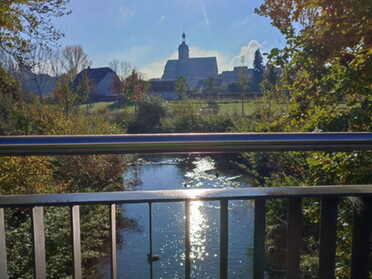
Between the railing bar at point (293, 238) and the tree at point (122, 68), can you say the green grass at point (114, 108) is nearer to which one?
the tree at point (122, 68)

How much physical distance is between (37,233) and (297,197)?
97cm

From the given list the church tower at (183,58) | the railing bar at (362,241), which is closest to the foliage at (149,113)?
the railing bar at (362,241)

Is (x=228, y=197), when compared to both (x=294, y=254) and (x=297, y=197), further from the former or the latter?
(x=294, y=254)

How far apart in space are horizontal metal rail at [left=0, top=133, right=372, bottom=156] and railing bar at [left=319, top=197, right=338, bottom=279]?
280mm

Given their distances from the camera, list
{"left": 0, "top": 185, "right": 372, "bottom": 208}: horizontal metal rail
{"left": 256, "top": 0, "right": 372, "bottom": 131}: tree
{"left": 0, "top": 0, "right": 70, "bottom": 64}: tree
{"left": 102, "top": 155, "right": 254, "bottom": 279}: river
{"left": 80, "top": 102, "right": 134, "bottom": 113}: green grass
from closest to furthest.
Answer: {"left": 0, "top": 185, "right": 372, "bottom": 208}: horizontal metal rail < {"left": 256, "top": 0, "right": 372, "bottom": 131}: tree < {"left": 102, "top": 155, "right": 254, "bottom": 279}: river < {"left": 0, "top": 0, "right": 70, "bottom": 64}: tree < {"left": 80, "top": 102, "right": 134, "bottom": 113}: green grass

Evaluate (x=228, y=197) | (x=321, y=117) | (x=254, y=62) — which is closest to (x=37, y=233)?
(x=228, y=197)

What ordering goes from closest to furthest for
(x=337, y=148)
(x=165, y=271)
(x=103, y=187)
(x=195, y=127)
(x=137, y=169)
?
(x=337, y=148) → (x=165, y=271) → (x=103, y=187) → (x=137, y=169) → (x=195, y=127)

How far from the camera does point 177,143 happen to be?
122 centimetres

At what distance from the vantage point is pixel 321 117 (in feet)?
13.9

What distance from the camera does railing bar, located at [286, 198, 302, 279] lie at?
1456 mm

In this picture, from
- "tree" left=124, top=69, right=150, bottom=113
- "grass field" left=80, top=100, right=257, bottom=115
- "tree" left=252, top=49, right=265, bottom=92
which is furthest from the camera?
"tree" left=252, top=49, right=265, bottom=92

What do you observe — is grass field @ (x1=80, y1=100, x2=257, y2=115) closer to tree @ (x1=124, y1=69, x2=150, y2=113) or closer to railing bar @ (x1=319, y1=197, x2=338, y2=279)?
tree @ (x1=124, y1=69, x2=150, y2=113)

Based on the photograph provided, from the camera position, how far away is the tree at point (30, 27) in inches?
361

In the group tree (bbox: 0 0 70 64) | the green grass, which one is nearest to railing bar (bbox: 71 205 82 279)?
tree (bbox: 0 0 70 64)
